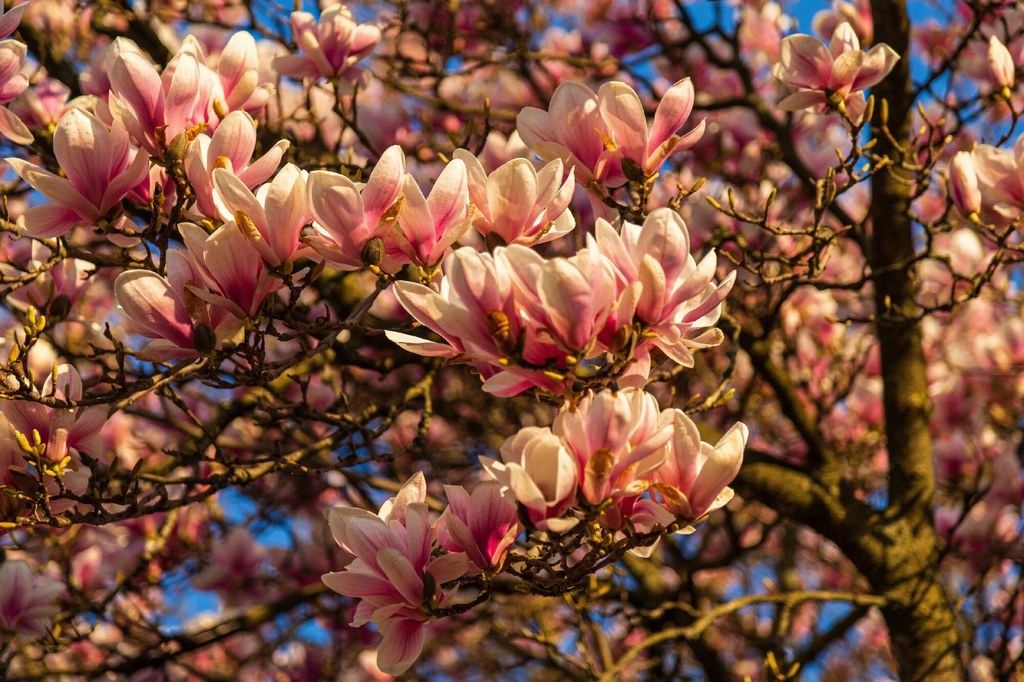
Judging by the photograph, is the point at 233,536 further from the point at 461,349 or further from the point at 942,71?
the point at 942,71

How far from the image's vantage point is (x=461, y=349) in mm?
1556

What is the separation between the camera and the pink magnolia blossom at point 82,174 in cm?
181

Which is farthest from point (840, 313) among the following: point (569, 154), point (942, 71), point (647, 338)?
point (647, 338)

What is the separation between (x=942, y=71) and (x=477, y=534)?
93.5 inches

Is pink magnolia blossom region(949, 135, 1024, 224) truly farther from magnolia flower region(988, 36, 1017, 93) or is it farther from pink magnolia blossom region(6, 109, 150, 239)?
pink magnolia blossom region(6, 109, 150, 239)

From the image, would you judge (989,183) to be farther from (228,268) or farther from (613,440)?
(228,268)

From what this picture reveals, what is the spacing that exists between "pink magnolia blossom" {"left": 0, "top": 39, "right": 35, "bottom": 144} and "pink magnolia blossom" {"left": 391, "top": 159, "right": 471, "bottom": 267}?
1087 mm

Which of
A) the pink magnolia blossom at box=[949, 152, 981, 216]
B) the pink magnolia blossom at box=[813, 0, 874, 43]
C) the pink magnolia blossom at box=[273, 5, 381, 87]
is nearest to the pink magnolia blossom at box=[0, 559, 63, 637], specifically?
the pink magnolia blossom at box=[273, 5, 381, 87]

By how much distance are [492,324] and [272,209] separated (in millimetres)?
A: 492

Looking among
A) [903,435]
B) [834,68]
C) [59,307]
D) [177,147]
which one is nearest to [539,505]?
[177,147]

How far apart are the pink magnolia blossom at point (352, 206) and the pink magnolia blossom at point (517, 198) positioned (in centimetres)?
15

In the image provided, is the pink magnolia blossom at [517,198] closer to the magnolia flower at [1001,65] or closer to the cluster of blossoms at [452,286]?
the cluster of blossoms at [452,286]

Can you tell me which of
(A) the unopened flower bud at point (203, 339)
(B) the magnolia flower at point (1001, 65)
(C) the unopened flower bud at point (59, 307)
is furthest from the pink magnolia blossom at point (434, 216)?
(B) the magnolia flower at point (1001, 65)

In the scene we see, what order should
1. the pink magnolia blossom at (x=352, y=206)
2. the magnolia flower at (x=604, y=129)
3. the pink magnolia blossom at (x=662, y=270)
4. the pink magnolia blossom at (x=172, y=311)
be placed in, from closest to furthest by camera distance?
the pink magnolia blossom at (x=662, y=270)
the pink magnolia blossom at (x=352, y=206)
the pink magnolia blossom at (x=172, y=311)
the magnolia flower at (x=604, y=129)
